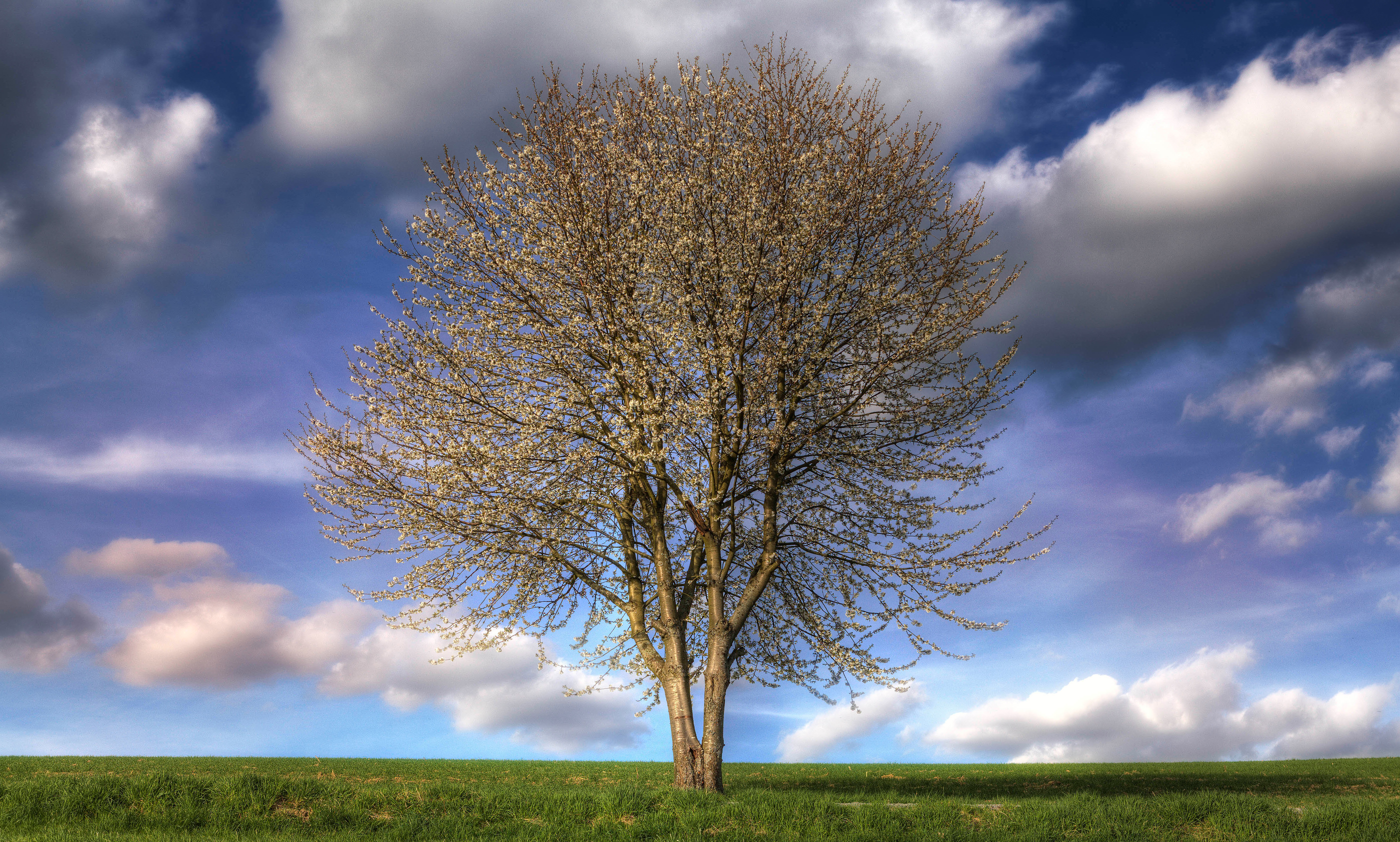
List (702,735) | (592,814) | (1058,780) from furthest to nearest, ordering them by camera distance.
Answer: (1058,780), (702,735), (592,814)

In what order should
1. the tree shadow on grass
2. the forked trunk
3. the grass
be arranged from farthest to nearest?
1. the tree shadow on grass
2. the forked trunk
3. the grass

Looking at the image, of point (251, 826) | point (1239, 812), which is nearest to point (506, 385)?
point (251, 826)

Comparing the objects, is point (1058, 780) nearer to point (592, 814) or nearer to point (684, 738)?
point (684, 738)

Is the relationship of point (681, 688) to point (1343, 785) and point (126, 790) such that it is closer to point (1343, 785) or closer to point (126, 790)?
point (126, 790)

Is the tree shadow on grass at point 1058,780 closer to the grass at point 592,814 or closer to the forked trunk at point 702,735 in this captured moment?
the forked trunk at point 702,735

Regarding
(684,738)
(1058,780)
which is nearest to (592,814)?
(684,738)

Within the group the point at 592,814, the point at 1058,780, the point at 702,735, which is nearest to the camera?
the point at 592,814

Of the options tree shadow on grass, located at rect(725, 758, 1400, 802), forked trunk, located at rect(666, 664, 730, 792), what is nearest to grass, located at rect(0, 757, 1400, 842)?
forked trunk, located at rect(666, 664, 730, 792)

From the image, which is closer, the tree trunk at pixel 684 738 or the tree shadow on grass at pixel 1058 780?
the tree trunk at pixel 684 738

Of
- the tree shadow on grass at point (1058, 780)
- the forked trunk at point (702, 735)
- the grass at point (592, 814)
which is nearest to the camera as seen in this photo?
the grass at point (592, 814)

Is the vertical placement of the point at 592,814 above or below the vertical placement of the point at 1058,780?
A: above

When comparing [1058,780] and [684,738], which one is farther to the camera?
[1058,780]

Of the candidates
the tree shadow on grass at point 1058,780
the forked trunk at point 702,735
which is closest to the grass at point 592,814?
the forked trunk at point 702,735

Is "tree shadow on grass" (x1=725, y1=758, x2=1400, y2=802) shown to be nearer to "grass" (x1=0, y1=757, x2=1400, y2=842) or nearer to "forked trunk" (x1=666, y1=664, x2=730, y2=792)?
"forked trunk" (x1=666, y1=664, x2=730, y2=792)
